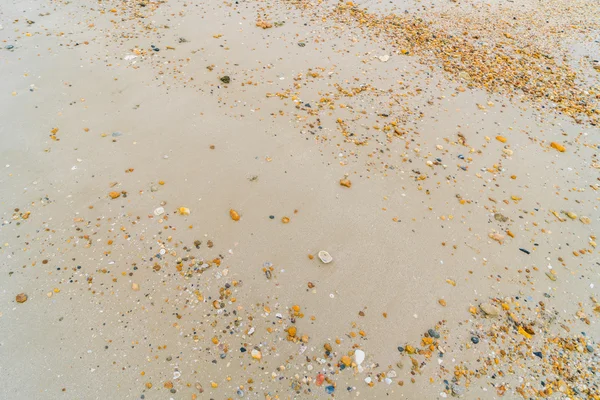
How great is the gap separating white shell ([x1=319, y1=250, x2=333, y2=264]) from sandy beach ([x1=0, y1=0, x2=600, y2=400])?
0.03 meters

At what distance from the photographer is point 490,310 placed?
11.9ft

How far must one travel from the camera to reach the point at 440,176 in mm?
4871

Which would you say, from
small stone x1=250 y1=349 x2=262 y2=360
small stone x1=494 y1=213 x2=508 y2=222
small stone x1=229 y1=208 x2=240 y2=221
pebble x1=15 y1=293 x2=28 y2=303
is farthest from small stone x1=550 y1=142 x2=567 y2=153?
pebble x1=15 y1=293 x2=28 y2=303

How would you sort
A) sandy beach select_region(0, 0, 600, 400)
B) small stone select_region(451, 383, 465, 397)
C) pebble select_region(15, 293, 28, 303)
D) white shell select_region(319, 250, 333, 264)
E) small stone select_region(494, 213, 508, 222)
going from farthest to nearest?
small stone select_region(494, 213, 508, 222), white shell select_region(319, 250, 333, 264), pebble select_region(15, 293, 28, 303), sandy beach select_region(0, 0, 600, 400), small stone select_region(451, 383, 465, 397)

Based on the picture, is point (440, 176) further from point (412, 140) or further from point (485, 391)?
point (485, 391)

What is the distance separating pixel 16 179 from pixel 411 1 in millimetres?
8372

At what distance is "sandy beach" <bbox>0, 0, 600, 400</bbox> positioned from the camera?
129 inches

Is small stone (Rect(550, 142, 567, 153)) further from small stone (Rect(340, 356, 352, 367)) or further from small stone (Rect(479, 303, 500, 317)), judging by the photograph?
small stone (Rect(340, 356, 352, 367))

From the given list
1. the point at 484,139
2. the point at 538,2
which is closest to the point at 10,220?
the point at 484,139

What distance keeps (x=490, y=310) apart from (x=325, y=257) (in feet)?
5.48

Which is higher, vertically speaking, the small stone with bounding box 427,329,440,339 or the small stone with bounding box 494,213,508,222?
the small stone with bounding box 494,213,508,222

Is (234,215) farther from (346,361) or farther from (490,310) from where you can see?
(490,310)

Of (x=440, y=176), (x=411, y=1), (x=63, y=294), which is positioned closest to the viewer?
(x=63, y=294)

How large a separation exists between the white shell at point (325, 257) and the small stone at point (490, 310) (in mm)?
1543
